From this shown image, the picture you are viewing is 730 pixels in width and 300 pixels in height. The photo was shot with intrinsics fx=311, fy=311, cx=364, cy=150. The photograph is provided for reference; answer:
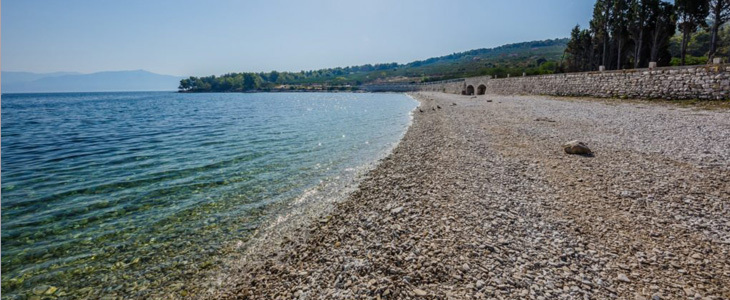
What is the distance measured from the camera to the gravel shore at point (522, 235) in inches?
206

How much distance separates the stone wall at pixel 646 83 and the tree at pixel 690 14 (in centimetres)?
1382

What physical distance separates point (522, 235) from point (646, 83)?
3204cm

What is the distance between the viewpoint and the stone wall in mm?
22458

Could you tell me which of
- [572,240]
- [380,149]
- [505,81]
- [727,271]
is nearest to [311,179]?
[380,149]

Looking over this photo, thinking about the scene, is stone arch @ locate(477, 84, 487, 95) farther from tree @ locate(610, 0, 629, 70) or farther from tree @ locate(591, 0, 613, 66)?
tree @ locate(610, 0, 629, 70)

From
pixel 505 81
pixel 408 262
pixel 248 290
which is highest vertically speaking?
pixel 505 81

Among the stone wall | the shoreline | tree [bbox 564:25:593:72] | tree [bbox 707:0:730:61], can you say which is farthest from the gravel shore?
tree [bbox 564:25:593:72]

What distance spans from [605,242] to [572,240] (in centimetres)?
62

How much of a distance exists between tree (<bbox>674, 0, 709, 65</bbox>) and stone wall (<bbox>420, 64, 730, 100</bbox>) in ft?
45.4

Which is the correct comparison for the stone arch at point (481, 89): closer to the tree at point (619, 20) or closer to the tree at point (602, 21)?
the tree at point (602, 21)

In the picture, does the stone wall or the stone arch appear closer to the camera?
the stone wall

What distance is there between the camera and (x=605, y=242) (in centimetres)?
627

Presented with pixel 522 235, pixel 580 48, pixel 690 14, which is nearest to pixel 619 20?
pixel 690 14

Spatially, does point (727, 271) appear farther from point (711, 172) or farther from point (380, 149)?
point (380, 149)
